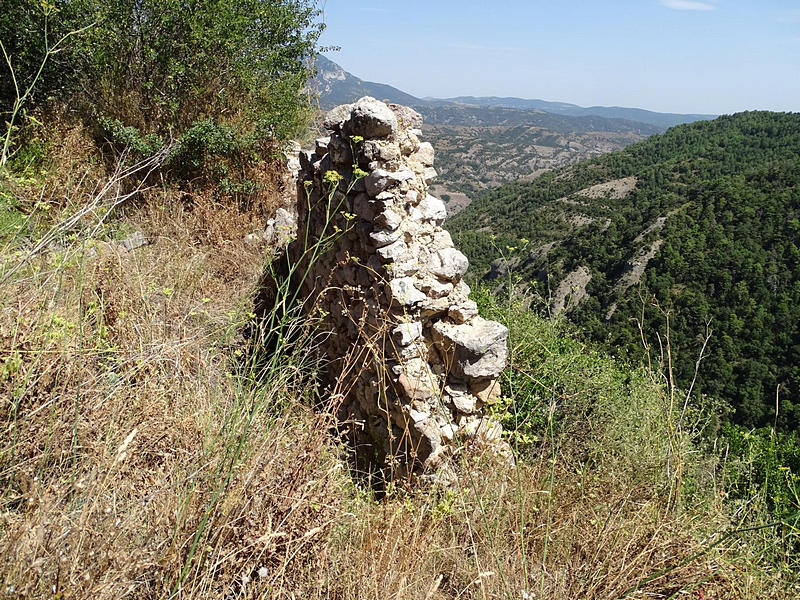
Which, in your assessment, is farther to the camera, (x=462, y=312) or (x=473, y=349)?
(x=462, y=312)

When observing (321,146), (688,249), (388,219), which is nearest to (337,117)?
(321,146)

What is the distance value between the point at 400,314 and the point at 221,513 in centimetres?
201

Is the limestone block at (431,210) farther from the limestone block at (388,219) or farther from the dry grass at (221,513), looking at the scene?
the dry grass at (221,513)

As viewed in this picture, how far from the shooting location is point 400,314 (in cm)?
358

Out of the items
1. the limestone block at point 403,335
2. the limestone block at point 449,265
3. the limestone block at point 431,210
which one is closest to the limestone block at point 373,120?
the limestone block at point 431,210

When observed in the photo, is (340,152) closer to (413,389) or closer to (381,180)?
(381,180)

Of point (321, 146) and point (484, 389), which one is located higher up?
point (321, 146)

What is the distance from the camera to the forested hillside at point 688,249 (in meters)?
18.6

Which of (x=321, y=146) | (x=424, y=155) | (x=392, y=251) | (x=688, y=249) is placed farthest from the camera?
(x=688, y=249)

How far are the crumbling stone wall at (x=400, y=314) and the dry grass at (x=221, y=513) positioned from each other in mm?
623

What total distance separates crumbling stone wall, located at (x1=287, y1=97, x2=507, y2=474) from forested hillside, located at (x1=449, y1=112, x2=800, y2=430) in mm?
1227

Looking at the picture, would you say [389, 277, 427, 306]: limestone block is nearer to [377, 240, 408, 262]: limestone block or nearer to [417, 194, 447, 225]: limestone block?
[377, 240, 408, 262]: limestone block

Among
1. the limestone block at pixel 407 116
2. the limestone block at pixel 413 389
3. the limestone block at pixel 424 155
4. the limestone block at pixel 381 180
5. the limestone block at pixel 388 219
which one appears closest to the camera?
the limestone block at pixel 413 389

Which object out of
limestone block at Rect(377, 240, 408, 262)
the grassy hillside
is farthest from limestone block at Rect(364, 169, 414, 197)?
the grassy hillside
